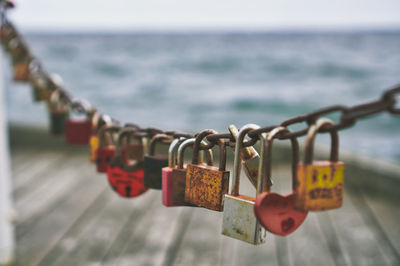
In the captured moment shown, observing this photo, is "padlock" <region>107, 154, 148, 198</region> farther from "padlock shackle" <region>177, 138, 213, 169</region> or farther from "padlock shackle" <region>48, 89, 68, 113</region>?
"padlock shackle" <region>48, 89, 68, 113</region>

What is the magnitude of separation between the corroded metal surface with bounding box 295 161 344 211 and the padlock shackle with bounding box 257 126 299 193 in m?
0.03

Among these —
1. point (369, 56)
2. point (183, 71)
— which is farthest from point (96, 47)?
point (369, 56)

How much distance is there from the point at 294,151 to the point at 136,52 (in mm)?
29517

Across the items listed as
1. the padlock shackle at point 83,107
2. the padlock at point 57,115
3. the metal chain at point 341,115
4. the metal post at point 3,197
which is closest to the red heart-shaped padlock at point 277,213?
the metal chain at point 341,115

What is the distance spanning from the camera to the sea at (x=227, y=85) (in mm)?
13945

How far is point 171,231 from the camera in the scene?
9.14 ft

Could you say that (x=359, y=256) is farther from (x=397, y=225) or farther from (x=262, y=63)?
(x=262, y=63)

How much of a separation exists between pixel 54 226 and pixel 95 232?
1.04 ft

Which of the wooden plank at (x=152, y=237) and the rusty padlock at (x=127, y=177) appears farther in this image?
the wooden plank at (x=152, y=237)

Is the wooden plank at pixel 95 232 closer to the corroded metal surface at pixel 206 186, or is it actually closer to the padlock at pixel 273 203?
the corroded metal surface at pixel 206 186

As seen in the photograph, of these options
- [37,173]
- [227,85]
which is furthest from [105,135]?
[227,85]

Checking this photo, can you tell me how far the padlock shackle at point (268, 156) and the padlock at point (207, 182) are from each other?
0.09 meters

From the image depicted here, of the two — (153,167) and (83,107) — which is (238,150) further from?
(83,107)

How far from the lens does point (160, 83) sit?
63.3 feet
